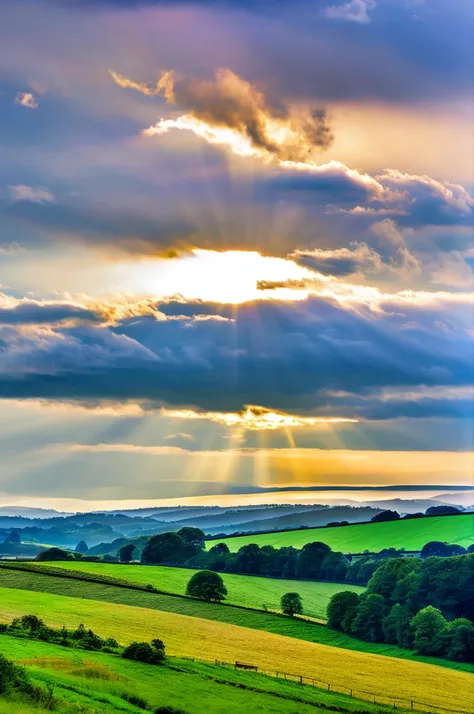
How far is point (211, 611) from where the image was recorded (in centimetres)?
17638

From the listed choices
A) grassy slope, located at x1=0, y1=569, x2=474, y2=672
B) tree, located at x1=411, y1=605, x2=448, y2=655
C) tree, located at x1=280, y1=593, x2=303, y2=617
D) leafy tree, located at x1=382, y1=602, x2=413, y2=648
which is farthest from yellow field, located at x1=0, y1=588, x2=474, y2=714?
tree, located at x1=280, y1=593, x2=303, y2=617

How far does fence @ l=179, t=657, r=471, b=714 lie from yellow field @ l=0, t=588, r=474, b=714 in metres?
1.95

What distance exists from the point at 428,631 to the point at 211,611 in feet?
125

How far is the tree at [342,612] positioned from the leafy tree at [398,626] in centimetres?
624

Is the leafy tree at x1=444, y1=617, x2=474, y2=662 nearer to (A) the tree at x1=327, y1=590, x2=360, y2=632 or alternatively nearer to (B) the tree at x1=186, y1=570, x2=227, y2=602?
(A) the tree at x1=327, y1=590, x2=360, y2=632

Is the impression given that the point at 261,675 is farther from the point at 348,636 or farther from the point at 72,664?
the point at 348,636

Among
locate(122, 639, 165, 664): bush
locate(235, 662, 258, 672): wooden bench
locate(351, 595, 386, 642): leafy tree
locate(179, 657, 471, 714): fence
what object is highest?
locate(351, 595, 386, 642): leafy tree

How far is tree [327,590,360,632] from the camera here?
17788 cm

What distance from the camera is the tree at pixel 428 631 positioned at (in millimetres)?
168000

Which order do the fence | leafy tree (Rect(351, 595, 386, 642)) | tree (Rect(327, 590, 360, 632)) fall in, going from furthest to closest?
tree (Rect(327, 590, 360, 632))
leafy tree (Rect(351, 595, 386, 642))
the fence

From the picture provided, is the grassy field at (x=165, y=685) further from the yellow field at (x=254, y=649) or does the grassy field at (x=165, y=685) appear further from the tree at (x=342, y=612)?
the tree at (x=342, y=612)

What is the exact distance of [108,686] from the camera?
9462 centimetres

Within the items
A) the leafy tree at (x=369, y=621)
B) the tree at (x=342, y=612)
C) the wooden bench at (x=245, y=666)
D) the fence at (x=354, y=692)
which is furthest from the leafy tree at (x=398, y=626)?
the wooden bench at (x=245, y=666)

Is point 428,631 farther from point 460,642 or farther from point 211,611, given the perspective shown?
point 211,611
